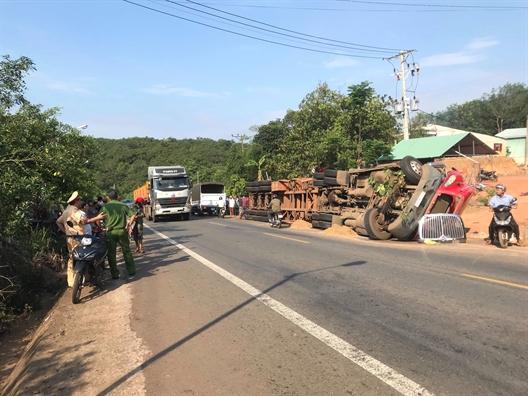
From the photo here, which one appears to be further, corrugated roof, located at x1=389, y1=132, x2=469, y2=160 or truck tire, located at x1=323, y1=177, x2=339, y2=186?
corrugated roof, located at x1=389, y1=132, x2=469, y2=160

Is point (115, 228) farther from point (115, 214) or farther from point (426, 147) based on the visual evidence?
point (426, 147)

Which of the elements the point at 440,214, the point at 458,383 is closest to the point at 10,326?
the point at 458,383

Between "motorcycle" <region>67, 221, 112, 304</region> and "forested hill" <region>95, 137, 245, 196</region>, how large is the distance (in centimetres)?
5986

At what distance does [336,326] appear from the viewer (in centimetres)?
517

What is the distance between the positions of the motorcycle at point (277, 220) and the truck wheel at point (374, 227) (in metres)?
7.01

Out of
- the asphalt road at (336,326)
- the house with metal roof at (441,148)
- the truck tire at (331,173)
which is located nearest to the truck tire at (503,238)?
the asphalt road at (336,326)

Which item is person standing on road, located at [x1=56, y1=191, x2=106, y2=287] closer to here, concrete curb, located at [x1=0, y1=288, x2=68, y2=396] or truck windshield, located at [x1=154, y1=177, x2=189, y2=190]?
concrete curb, located at [x1=0, y1=288, x2=68, y2=396]

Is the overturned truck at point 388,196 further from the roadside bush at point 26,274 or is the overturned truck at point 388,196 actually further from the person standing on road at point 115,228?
the roadside bush at point 26,274

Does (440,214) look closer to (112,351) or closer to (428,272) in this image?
(428,272)

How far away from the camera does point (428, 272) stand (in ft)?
26.9

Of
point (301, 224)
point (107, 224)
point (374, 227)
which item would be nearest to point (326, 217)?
point (301, 224)

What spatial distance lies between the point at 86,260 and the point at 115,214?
63.7 inches

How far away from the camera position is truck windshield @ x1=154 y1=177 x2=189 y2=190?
91.4ft

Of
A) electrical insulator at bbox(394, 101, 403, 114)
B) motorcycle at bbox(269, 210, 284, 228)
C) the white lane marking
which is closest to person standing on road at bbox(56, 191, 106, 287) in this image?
the white lane marking
